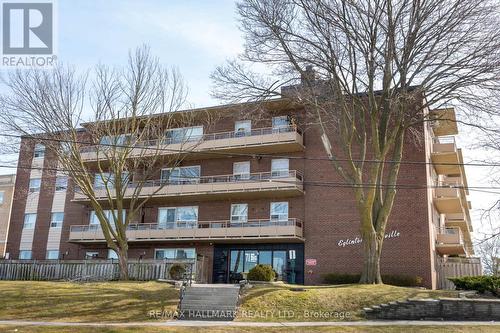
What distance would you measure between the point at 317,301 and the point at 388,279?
32.0ft

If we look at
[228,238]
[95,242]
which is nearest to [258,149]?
[228,238]

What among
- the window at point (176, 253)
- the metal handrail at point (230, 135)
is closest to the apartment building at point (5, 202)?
the metal handrail at point (230, 135)

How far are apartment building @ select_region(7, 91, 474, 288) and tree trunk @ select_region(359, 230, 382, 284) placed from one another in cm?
598

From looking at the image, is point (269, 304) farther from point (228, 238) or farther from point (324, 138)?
point (228, 238)

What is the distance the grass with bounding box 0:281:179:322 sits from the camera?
19109 millimetres

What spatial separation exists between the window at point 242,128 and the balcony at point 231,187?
114 inches

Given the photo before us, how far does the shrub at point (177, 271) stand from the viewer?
1086 inches

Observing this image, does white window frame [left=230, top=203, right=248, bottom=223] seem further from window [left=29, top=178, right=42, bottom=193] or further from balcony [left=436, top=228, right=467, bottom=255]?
window [left=29, top=178, right=42, bottom=193]

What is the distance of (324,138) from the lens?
27328 mm

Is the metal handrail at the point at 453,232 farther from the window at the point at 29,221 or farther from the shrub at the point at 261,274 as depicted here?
the window at the point at 29,221

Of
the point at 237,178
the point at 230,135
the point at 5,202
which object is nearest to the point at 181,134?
the point at 230,135

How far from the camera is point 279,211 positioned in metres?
33.9

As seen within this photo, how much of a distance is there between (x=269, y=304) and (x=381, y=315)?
14.0ft

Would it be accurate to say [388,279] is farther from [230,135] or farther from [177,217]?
[177,217]
